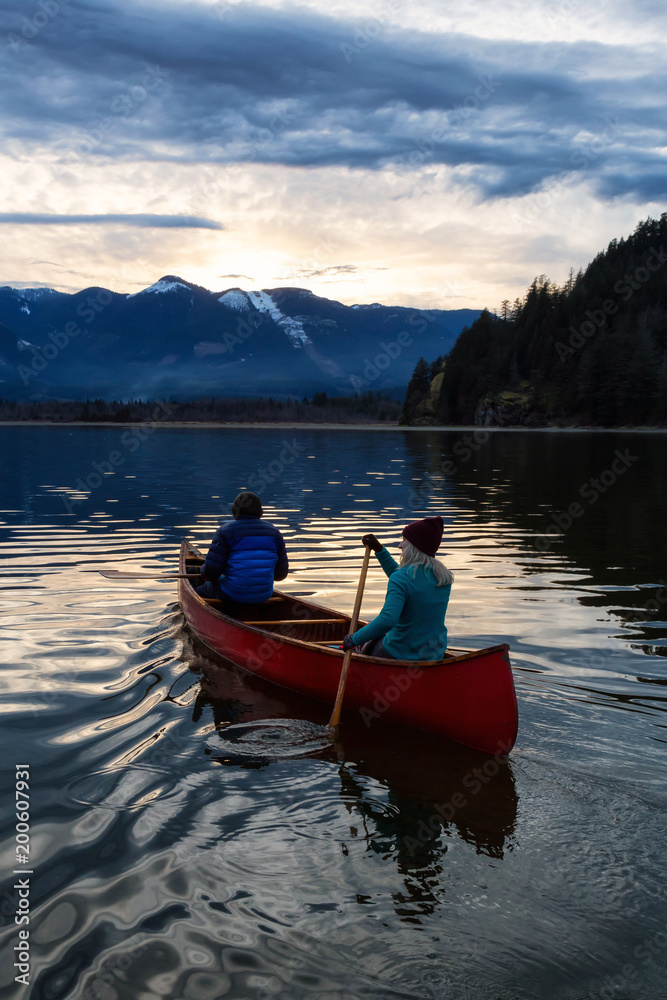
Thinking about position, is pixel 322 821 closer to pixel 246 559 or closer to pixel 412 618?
pixel 412 618

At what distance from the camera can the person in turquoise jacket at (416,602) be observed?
762 centimetres

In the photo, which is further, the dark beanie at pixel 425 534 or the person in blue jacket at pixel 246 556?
the person in blue jacket at pixel 246 556

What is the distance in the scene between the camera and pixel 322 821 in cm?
648

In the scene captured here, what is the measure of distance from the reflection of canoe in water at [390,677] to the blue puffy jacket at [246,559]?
619 mm

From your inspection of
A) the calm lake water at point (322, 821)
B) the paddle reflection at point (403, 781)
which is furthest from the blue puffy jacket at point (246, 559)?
the paddle reflection at point (403, 781)

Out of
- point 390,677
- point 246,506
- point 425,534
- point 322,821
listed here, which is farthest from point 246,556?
point 322,821

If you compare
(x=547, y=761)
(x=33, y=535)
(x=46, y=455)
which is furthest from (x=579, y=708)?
(x=46, y=455)

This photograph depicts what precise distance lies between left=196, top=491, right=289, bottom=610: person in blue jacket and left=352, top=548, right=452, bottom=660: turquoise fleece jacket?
3534 mm

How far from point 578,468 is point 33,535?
1372 inches

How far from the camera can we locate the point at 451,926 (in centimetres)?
503

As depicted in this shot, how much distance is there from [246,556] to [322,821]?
5.70m

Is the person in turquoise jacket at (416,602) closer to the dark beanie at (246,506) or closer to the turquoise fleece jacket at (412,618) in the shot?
the turquoise fleece jacket at (412,618)

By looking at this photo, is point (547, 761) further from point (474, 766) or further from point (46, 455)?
point (46, 455)

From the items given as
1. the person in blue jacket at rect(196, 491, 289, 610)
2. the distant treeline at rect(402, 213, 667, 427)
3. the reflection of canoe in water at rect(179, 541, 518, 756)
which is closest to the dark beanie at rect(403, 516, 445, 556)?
the reflection of canoe in water at rect(179, 541, 518, 756)
